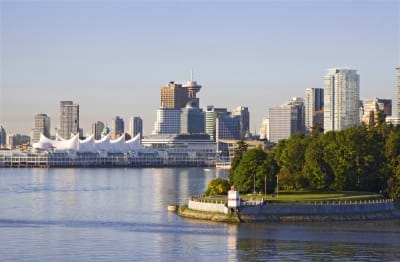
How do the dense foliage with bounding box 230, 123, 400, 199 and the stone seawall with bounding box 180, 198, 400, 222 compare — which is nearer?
the stone seawall with bounding box 180, 198, 400, 222

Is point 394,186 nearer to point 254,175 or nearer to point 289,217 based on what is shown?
point 254,175

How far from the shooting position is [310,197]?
51000mm

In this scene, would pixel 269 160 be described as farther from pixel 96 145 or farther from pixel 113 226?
pixel 96 145

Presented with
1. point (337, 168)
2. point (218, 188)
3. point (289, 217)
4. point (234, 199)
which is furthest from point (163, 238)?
point (337, 168)

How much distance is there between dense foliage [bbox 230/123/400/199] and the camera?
54.1 metres

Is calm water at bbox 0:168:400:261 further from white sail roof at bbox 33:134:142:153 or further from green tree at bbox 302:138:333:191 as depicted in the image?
white sail roof at bbox 33:134:142:153

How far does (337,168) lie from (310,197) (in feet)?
13.1

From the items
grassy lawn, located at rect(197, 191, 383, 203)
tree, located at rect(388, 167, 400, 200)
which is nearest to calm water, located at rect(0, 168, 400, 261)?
grassy lawn, located at rect(197, 191, 383, 203)

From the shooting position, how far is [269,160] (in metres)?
56.2

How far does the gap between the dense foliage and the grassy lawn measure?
3.13 feet

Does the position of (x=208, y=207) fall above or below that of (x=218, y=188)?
below

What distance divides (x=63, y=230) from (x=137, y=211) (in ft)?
35.4

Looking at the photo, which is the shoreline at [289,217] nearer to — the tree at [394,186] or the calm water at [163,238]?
the calm water at [163,238]

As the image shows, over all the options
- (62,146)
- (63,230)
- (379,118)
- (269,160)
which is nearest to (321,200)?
(269,160)
